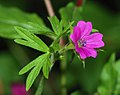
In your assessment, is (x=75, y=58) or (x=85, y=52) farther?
(x=75, y=58)

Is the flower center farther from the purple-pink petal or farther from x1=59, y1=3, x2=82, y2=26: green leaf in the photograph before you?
x1=59, y1=3, x2=82, y2=26: green leaf

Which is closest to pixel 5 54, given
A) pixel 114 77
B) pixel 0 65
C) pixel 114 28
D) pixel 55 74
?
pixel 0 65

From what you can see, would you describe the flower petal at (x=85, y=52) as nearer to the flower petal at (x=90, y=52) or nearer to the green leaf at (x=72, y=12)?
the flower petal at (x=90, y=52)

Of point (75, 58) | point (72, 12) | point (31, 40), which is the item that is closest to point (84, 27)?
point (31, 40)

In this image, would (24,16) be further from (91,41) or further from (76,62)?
(76,62)

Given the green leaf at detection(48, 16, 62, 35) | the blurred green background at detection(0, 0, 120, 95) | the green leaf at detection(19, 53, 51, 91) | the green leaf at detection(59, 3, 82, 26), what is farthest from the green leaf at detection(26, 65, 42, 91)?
the blurred green background at detection(0, 0, 120, 95)

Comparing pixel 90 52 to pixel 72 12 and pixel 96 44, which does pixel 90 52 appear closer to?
pixel 96 44
